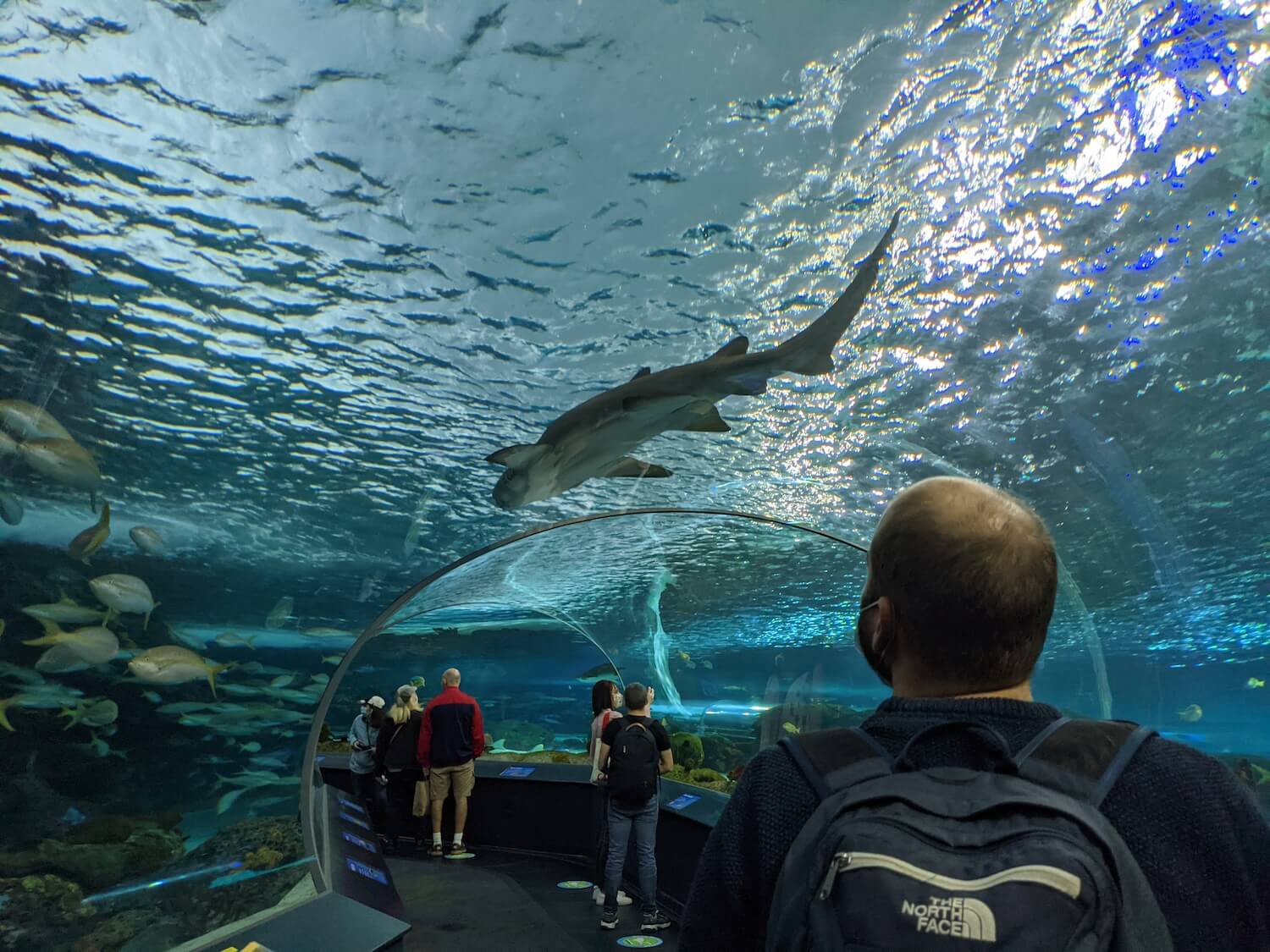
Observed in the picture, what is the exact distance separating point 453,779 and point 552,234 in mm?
7364

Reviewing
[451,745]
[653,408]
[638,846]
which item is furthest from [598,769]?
[653,408]

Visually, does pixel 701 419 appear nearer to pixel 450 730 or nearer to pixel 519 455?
pixel 519 455

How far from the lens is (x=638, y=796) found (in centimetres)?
603

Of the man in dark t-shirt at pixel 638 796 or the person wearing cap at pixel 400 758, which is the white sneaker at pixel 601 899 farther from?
the person wearing cap at pixel 400 758

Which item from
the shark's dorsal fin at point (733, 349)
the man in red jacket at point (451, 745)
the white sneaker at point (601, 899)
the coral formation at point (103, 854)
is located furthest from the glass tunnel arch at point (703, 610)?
the shark's dorsal fin at point (733, 349)

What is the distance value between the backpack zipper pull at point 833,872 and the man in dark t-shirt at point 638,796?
5.29 m

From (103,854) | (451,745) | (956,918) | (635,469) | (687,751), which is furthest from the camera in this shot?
(687,751)

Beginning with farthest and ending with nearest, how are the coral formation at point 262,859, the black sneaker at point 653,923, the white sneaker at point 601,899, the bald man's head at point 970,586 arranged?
the white sneaker at point 601,899 < the black sneaker at point 653,923 < the coral formation at point 262,859 < the bald man's head at point 970,586

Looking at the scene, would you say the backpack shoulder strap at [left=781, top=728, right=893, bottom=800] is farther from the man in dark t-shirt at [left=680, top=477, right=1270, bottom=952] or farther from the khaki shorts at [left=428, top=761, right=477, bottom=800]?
the khaki shorts at [left=428, top=761, right=477, bottom=800]

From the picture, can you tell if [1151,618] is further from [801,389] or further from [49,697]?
[49,697]

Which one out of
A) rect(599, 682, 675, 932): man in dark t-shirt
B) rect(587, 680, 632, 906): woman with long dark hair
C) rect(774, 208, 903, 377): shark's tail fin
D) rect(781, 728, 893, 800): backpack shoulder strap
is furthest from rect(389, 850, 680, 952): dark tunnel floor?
rect(781, 728, 893, 800): backpack shoulder strap

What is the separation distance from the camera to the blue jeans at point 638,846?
6.10 metres

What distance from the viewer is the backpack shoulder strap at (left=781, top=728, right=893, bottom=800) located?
1.04m

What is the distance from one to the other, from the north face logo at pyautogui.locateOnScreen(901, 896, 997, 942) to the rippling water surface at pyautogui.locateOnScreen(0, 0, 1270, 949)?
172 inches
